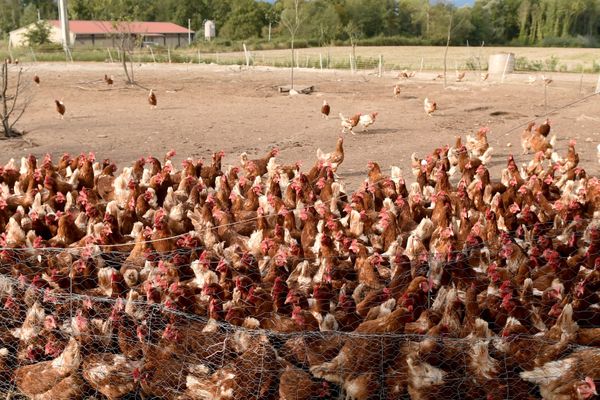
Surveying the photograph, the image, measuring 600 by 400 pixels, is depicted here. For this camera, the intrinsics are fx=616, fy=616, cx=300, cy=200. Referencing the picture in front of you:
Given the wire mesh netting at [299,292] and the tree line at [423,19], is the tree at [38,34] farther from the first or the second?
the wire mesh netting at [299,292]

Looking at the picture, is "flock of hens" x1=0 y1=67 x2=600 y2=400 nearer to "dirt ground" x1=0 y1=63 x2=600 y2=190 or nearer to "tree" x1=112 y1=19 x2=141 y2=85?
"dirt ground" x1=0 y1=63 x2=600 y2=190

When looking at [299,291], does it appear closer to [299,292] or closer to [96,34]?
[299,292]

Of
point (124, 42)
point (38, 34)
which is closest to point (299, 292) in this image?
point (124, 42)

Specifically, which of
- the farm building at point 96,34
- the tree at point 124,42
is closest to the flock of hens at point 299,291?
the tree at point 124,42

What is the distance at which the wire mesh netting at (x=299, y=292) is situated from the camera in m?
3.75

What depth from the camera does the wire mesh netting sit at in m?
3.75

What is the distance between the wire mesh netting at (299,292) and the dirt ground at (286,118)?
3256 mm

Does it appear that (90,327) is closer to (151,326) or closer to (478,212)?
(151,326)

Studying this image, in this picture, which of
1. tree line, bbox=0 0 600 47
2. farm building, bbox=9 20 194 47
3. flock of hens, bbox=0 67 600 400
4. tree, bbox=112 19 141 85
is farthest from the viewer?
tree line, bbox=0 0 600 47

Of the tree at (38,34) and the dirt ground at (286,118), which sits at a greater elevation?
the tree at (38,34)

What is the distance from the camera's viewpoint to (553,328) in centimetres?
400

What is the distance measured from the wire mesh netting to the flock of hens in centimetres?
1

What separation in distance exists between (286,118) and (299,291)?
11.5m

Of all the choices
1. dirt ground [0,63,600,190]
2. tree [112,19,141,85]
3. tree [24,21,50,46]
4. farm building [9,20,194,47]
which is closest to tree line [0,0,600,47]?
farm building [9,20,194,47]
